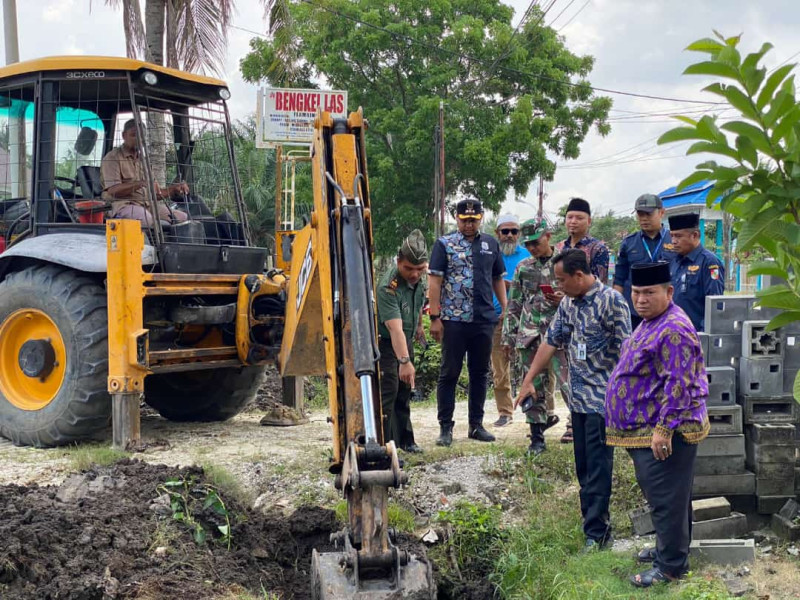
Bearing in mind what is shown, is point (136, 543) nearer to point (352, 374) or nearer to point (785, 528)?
point (352, 374)

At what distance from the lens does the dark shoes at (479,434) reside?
717cm

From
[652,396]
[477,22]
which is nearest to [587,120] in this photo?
[477,22]

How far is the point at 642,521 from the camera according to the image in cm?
529

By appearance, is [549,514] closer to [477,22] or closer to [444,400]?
[444,400]

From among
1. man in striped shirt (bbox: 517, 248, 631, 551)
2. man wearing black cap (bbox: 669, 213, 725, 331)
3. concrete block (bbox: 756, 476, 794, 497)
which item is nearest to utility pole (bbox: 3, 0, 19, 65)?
man wearing black cap (bbox: 669, 213, 725, 331)

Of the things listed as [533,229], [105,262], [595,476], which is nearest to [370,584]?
[595,476]

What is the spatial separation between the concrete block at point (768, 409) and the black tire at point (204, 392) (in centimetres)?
451

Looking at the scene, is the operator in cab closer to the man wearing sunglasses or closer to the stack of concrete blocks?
the man wearing sunglasses

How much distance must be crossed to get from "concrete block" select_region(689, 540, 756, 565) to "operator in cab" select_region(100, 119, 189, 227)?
4.82 metres

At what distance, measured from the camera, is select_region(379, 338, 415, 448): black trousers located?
21.3ft

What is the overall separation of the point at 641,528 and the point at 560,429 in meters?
2.70

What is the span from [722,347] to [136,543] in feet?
12.9

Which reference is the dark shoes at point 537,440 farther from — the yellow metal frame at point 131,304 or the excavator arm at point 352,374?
the yellow metal frame at point 131,304

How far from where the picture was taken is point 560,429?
7.99 metres
